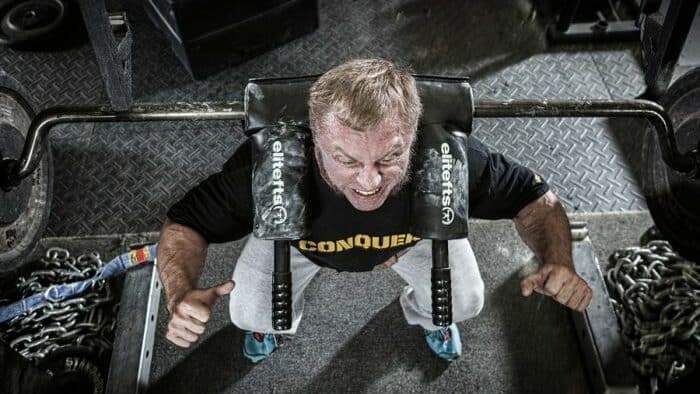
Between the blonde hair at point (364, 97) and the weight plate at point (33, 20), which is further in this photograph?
the weight plate at point (33, 20)

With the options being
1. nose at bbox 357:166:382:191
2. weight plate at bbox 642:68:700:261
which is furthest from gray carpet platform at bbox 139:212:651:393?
nose at bbox 357:166:382:191

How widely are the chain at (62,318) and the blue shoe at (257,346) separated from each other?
1.81ft

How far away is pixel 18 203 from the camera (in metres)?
2.12

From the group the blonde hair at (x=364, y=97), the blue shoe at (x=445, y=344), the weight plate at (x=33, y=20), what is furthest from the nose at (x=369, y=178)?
the weight plate at (x=33, y=20)

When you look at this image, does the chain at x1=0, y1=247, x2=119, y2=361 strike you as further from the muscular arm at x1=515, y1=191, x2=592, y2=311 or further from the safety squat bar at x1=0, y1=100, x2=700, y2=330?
the muscular arm at x1=515, y1=191, x2=592, y2=311

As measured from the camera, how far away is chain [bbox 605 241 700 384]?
2264mm

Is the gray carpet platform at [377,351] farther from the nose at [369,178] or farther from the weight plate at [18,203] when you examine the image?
the nose at [369,178]

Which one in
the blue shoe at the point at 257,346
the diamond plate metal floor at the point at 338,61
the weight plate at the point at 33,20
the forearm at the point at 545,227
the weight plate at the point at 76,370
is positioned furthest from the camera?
the weight plate at the point at 33,20

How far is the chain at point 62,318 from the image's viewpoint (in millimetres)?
2322

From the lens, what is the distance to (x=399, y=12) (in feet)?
12.6

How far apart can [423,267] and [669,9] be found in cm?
124

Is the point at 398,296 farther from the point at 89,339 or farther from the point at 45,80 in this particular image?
the point at 45,80

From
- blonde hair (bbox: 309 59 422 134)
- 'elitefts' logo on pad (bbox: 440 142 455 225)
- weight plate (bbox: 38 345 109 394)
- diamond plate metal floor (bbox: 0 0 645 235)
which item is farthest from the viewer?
diamond plate metal floor (bbox: 0 0 645 235)

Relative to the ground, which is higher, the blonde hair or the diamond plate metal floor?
the blonde hair
